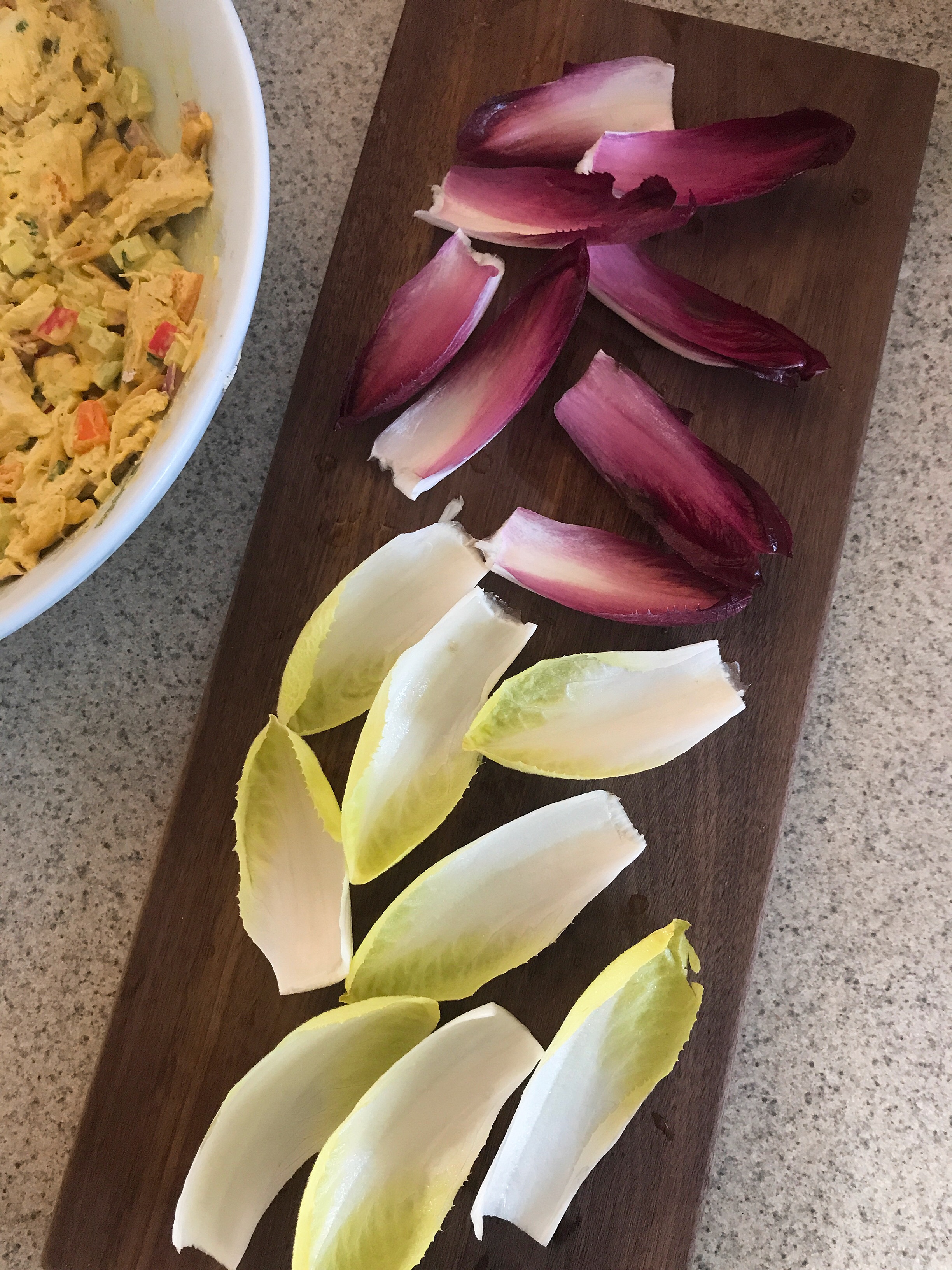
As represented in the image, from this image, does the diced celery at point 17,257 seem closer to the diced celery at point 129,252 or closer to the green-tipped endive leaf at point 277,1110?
the diced celery at point 129,252

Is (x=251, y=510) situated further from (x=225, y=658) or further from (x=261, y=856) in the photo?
(x=261, y=856)

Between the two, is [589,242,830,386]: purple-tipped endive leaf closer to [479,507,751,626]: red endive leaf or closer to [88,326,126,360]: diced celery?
[479,507,751,626]: red endive leaf

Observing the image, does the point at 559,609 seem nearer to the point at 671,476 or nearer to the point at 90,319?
the point at 671,476

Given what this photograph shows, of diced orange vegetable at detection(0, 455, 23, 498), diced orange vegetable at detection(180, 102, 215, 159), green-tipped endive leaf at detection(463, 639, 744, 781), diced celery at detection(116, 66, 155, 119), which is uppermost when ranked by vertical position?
diced celery at detection(116, 66, 155, 119)

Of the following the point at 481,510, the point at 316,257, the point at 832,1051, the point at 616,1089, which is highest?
the point at 316,257

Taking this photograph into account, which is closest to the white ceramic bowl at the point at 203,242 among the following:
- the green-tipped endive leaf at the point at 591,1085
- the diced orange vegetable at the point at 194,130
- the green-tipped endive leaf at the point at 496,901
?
the diced orange vegetable at the point at 194,130

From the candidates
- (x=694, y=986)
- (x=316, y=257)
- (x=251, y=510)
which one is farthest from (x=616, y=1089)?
(x=316, y=257)

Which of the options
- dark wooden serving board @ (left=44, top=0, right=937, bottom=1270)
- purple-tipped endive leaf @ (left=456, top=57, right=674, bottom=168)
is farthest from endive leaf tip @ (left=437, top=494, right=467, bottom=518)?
purple-tipped endive leaf @ (left=456, top=57, right=674, bottom=168)
